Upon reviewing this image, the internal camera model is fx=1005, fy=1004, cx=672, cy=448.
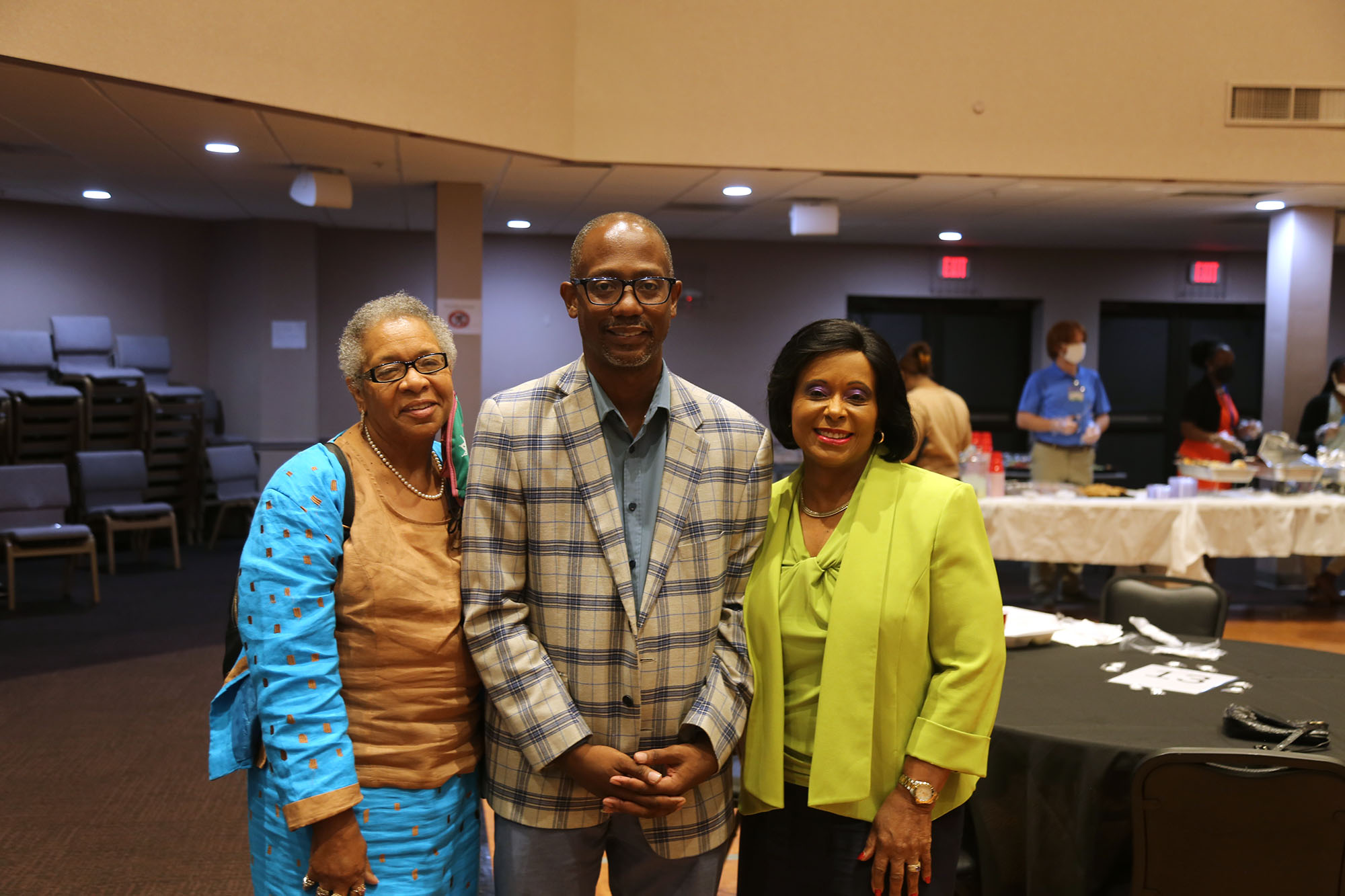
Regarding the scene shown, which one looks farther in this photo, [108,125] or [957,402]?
[957,402]

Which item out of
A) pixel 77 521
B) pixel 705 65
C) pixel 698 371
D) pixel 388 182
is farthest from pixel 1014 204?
pixel 77 521

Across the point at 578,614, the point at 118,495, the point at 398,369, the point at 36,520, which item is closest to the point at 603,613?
the point at 578,614

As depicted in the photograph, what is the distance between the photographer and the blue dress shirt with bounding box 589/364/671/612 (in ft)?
5.83

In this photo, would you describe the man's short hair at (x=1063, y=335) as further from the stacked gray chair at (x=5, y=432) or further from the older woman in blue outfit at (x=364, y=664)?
the stacked gray chair at (x=5, y=432)

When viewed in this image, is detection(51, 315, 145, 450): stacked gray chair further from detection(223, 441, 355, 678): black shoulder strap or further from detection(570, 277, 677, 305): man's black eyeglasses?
detection(570, 277, 677, 305): man's black eyeglasses

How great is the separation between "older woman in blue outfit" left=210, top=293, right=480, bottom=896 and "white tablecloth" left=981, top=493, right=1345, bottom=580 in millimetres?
4689

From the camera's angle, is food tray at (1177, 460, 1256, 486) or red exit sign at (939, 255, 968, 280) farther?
red exit sign at (939, 255, 968, 280)

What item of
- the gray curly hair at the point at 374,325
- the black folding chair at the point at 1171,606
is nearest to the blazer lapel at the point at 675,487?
the gray curly hair at the point at 374,325

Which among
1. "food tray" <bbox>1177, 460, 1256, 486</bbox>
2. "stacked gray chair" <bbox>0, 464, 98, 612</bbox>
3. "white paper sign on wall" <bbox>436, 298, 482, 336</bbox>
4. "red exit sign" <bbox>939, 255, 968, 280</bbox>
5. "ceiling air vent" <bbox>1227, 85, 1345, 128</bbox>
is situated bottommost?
"stacked gray chair" <bbox>0, 464, 98, 612</bbox>

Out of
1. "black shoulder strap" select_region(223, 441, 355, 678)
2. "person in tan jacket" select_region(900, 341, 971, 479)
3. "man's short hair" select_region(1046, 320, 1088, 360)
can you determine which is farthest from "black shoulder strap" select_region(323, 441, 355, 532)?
"man's short hair" select_region(1046, 320, 1088, 360)

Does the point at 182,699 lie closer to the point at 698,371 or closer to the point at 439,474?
the point at 439,474

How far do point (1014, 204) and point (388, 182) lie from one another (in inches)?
176

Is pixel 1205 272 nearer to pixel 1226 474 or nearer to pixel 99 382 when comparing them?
pixel 1226 474

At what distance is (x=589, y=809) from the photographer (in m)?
1.73
